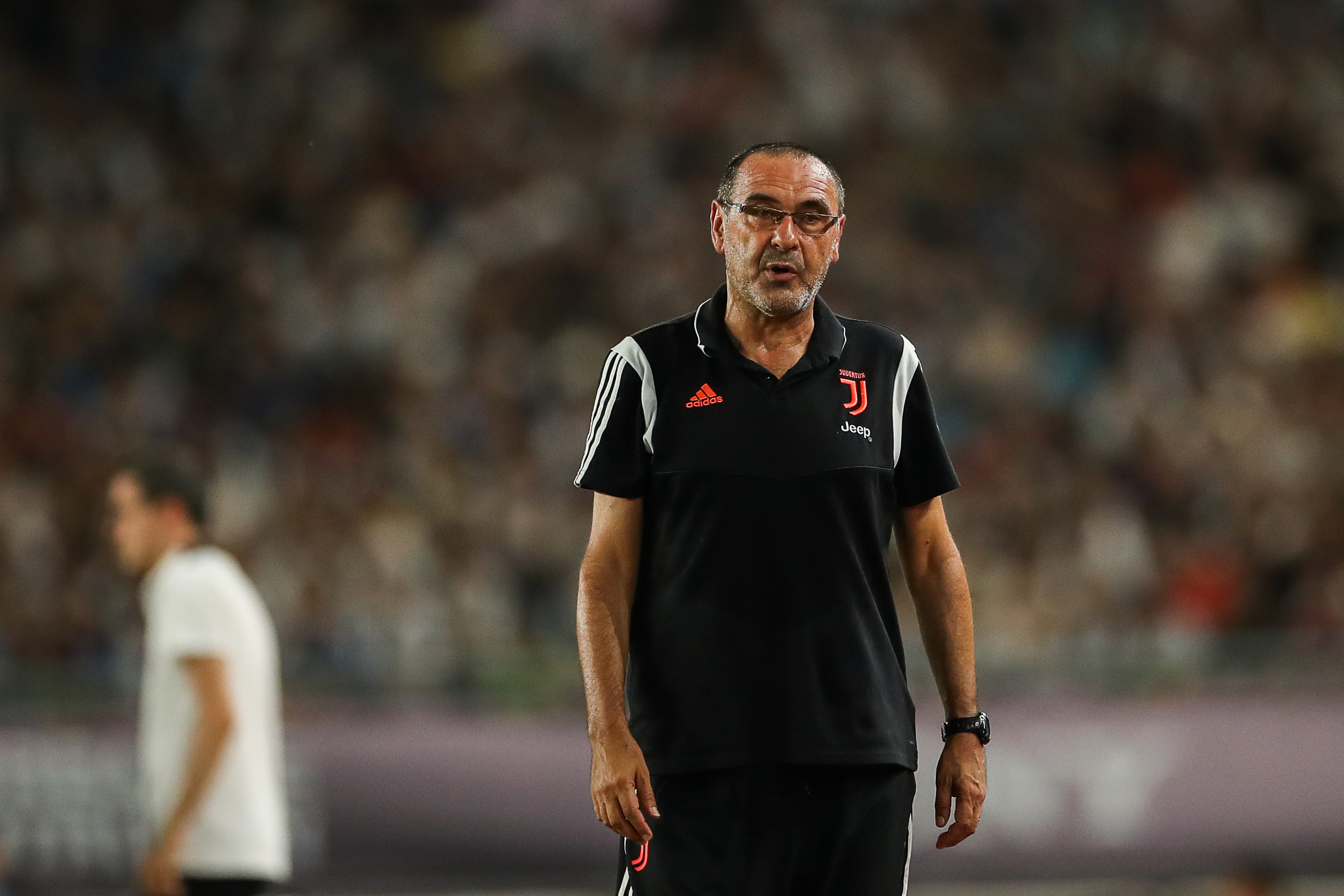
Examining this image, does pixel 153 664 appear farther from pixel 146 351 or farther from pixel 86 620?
pixel 146 351

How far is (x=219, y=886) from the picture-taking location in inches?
231

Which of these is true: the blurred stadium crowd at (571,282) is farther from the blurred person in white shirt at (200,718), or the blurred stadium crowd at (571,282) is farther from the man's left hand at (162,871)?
the man's left hand at (162,871)

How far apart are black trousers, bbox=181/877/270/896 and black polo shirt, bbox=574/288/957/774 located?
2534mm

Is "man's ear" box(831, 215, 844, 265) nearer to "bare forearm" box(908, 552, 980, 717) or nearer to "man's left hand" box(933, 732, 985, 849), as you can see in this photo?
"bare forearm" box(908, 552, 980, 717)

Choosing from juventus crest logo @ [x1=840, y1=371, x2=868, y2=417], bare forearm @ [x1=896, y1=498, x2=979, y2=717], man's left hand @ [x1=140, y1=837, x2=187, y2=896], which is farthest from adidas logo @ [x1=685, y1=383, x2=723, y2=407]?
man's left hand @ [x1=140, y1=837, x2=187, y2=896]

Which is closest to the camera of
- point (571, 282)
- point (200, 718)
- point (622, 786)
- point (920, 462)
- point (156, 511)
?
point (622, 786)

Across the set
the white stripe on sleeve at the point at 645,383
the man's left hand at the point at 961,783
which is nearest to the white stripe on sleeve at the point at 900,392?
the white stripe on sleeve at the point at 645,383

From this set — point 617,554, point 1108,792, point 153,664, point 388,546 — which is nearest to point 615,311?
point 388,546

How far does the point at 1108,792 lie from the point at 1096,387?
13.7 ft

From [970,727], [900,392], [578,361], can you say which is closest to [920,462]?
[900,392]

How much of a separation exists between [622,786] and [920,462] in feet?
3.14

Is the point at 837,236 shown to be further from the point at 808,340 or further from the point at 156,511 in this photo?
the point at 156,511

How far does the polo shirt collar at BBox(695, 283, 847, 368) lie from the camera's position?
389cm

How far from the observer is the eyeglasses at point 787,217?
3797 millimetres
